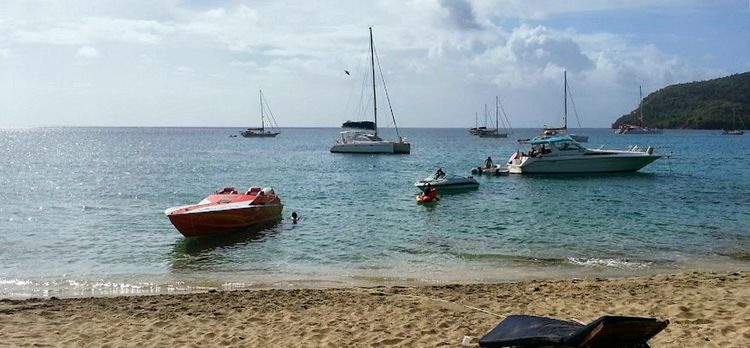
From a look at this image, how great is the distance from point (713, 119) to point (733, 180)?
165 m

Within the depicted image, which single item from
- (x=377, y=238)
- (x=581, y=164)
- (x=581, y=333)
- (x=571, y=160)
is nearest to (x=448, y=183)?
(x=571, y=160)

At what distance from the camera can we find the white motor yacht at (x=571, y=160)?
43.8 m

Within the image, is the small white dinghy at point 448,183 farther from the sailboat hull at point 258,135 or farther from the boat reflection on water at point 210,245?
the sailboat hull at point 258,135

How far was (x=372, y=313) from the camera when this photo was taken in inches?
410

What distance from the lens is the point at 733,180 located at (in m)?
42.0

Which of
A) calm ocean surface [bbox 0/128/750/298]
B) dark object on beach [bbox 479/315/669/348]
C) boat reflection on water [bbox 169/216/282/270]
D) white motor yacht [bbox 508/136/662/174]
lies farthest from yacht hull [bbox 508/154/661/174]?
dark object on beach [bbox 479/315/669/348]

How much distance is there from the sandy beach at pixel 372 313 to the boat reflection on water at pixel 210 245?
491cm

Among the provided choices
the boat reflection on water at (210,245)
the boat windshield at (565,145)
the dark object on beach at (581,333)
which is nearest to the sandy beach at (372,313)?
the dark object on beach at (581,333)

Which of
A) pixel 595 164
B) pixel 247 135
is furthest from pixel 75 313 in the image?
pixel 247 135

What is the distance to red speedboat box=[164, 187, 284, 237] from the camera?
797 inches

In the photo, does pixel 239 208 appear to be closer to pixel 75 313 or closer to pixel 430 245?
pixel 430 245

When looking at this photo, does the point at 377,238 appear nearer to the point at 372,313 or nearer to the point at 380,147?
the point at 372,313

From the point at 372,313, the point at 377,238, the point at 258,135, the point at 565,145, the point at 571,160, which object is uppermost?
the point at 258,135

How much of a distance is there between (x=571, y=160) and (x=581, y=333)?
39.4 metres
